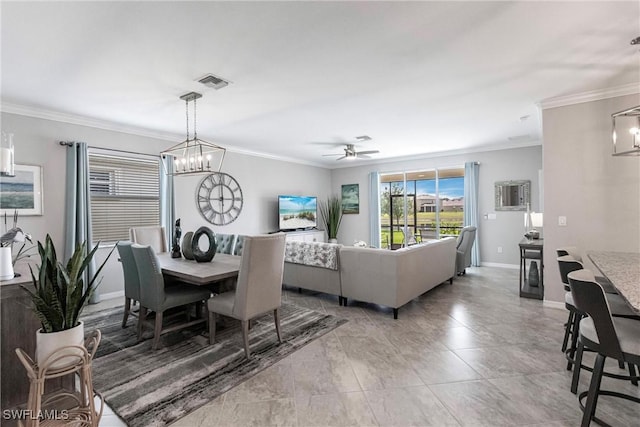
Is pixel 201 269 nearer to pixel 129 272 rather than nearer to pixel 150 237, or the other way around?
pixel 129 272

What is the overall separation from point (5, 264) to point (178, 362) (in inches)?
57.0

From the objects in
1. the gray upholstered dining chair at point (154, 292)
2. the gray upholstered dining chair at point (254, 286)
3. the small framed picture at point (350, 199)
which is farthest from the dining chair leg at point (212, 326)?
the small framed picture at point (350, 199)

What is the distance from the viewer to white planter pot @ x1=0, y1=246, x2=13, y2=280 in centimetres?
171

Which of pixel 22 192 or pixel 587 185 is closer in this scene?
pixel 587 185

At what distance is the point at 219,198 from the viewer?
6.11 m

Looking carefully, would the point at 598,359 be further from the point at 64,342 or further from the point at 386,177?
the point at 386,177

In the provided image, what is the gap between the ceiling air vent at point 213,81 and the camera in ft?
9.82

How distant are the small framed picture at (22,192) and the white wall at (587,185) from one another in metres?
6.50

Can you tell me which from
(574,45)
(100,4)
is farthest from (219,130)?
(574,45)

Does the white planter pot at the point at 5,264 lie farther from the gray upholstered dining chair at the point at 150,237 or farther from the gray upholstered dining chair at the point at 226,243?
the gray upholstered dining chair at the point at 226,243

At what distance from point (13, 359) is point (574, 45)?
450 cm

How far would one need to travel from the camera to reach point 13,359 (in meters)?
1.73

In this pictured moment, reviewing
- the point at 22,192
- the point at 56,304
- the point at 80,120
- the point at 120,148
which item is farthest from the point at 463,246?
the point at 22,192


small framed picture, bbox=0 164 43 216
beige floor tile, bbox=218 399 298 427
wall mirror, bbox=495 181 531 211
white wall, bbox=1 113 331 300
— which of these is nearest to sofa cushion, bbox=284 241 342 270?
beige floor tile, bbox=218 399 298 427
